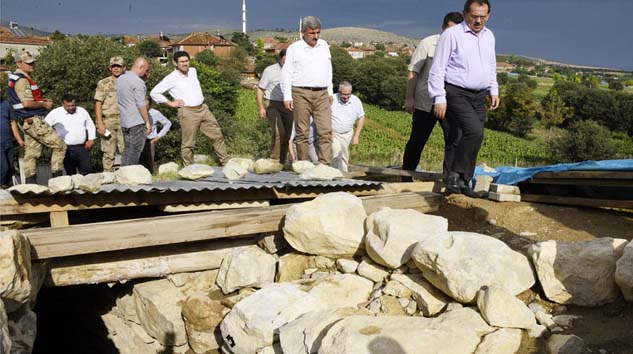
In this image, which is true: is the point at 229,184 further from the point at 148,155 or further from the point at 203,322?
the point at 148,155

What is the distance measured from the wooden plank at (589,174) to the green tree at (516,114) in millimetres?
56243

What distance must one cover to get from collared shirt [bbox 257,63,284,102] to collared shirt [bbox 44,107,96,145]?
267cm

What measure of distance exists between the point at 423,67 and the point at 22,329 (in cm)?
500

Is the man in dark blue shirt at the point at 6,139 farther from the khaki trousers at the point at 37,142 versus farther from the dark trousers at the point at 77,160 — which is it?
the dark trousers at the point at 77,160

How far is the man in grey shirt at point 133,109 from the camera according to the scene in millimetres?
6684

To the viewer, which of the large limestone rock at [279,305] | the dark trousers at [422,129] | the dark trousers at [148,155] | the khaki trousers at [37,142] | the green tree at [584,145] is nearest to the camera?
the large limestone rock at [279,305]

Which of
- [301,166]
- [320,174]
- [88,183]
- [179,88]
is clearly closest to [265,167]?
[301,166]

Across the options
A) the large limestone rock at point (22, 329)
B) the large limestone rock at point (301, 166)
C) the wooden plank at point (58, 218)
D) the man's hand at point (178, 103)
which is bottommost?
the large limestone rock at point (22, 329)

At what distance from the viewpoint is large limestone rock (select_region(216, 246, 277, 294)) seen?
510 cm

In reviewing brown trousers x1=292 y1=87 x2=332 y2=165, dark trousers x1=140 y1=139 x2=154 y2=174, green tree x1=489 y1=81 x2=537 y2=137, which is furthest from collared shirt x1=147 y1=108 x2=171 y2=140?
green tree x1=489 y1=81 x2=537 y2=137

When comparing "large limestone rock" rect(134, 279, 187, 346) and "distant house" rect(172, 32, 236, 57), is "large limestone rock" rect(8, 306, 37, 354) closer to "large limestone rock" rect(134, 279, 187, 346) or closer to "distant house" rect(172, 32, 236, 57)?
"large limestone rock" rect(134, 279, 187, 346)

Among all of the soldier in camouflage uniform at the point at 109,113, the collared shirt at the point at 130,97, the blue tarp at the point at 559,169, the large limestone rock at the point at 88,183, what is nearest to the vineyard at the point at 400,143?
the soldier in camouflage uniform at the point at 109,113

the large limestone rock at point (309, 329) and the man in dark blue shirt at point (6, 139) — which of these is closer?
the large limestone rock at point (309, 329)

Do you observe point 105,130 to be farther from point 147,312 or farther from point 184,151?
point 147,312
